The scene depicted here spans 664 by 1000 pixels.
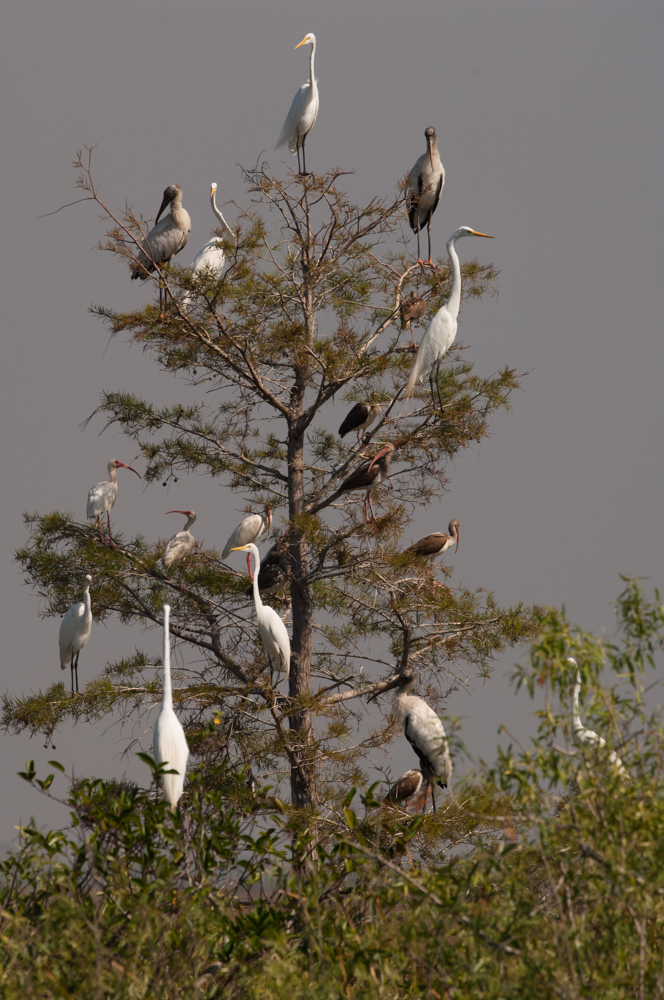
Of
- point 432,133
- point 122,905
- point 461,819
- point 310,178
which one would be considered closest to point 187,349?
point 310,178

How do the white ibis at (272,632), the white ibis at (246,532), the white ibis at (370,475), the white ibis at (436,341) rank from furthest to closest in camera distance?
the white ibis at (246,532) < the white ibis at (370,475) < the white ibis at (436,341) < the white ibis at (272,632)

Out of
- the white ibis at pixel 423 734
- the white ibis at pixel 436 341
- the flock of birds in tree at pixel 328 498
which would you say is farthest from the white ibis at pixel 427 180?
the white ibis at pixel 423 734

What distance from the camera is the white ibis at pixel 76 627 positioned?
797cm

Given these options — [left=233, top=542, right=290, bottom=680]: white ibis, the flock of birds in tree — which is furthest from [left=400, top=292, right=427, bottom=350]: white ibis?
[left=233, top=542, right=290, bottom=680]: white ibis

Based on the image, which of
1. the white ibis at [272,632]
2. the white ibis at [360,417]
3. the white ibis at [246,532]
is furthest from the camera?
the white ibis at [246,532]

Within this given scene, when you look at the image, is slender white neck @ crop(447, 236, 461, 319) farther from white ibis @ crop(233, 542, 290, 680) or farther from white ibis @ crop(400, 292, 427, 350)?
white ibis @ crop(233, 542, 290, 680)

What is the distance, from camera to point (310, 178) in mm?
7820

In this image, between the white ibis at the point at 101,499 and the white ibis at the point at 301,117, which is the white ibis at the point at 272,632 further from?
the white ibis at the point at 301,117

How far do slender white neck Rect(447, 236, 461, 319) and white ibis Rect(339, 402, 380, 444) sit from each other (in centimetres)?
102

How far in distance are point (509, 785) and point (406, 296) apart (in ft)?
19.6

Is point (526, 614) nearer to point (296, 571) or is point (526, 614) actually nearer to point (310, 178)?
point (296, 571)

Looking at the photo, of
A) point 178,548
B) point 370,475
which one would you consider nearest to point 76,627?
point 178,548

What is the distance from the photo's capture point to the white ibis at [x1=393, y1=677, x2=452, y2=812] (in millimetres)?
7093

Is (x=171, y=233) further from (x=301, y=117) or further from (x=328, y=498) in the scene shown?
(x=328, y=498)
